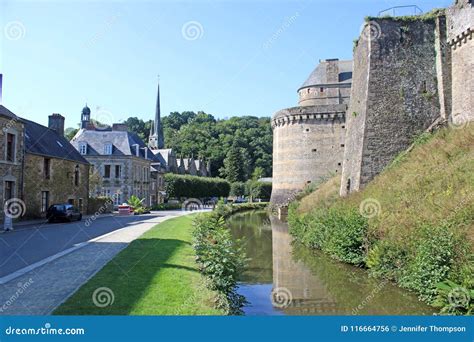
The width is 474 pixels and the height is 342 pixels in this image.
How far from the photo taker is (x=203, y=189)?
60.3 metres

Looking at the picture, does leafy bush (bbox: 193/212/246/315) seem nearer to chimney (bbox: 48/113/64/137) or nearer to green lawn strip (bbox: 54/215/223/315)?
green lawn strip (bbox: 54/215/223/315)

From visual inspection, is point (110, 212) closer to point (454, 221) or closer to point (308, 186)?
point (308, 186)

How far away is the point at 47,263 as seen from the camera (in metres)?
10.3

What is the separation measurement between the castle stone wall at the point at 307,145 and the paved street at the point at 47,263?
22942mm

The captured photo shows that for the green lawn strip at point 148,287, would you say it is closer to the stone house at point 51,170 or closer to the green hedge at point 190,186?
the stone house at point 51,170

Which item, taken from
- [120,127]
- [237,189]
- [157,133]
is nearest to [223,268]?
[120,127]

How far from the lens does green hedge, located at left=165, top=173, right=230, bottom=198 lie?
55.6 m

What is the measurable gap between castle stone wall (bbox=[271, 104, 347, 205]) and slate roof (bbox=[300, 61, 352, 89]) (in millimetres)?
7457

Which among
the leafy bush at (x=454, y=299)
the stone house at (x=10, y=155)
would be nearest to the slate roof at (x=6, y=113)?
the stone house at (x=10, y=155)

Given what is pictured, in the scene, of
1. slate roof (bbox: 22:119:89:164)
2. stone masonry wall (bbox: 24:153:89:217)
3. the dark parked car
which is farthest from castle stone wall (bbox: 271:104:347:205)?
the dark parked car

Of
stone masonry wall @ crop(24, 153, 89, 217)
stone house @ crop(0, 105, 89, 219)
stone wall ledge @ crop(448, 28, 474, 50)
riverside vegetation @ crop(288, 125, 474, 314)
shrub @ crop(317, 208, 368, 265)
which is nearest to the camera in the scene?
riverside vegetation @ crop(288, 125, 474, 314)

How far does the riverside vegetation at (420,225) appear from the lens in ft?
29.5

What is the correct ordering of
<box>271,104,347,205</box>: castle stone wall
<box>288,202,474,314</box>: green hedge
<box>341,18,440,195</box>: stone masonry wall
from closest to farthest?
<box>288,202,474,314</box>: green hedge → <box>341,18,440,195</box>: stone masonry wall → <box>271,104,347,205</box>: castle stone wall

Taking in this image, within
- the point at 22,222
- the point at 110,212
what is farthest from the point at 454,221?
the point at 110,212
